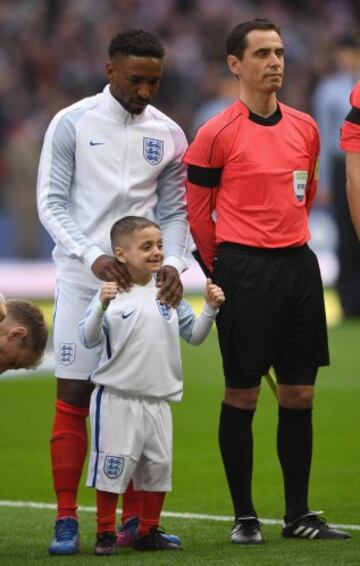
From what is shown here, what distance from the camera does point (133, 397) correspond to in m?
6.70

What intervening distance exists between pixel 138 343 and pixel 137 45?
49.0 inches

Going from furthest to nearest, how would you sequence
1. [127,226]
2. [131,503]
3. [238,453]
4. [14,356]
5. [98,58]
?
[98,58] < [131,503] < [238,453] < [127,226] < [14,356]

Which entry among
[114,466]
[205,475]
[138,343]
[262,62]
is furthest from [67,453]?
[205,475]

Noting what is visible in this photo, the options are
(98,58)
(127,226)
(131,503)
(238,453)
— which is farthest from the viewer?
(98,58)

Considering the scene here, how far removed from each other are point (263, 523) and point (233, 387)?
2.94ft

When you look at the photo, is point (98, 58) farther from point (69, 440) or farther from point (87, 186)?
point (69, 440)

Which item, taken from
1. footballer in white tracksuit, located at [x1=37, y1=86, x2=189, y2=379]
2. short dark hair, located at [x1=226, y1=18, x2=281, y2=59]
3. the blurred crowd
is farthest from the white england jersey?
the blurred crowd

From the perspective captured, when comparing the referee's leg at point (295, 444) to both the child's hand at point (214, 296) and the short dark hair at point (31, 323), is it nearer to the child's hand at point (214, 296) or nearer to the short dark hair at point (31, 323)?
the child's hand at point (214, 296)

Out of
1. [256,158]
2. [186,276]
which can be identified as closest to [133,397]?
[256,158]

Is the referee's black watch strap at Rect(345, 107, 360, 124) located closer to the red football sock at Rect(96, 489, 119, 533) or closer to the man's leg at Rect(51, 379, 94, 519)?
the man's leg at Rect(51, 379, 94, 519)

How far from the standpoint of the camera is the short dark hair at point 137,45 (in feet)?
22.3

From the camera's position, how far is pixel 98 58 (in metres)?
24.3

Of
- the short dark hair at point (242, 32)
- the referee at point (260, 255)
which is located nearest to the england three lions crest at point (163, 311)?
the referee at point (260, 255)

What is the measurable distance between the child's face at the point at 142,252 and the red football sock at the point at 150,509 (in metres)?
0.92
